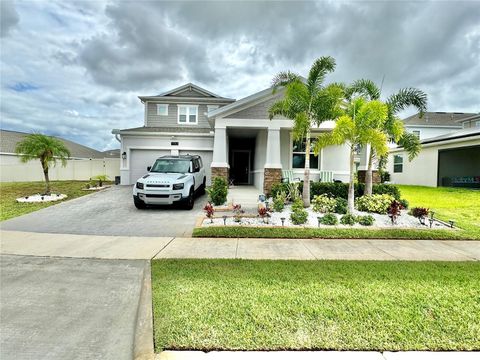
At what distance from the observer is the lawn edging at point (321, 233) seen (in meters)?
7.41

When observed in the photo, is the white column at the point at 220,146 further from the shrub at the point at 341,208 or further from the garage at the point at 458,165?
the garage at the point at 458,165

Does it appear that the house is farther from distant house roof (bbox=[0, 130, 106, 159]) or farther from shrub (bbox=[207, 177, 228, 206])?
distant house roof (bbox=[0, 130, 106, 159])

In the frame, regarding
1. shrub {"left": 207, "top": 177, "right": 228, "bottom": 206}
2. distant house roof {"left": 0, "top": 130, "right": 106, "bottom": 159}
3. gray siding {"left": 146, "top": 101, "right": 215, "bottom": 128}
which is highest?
gray siding {"left": 146, "top": 101, "right": 215, "bottom": 128}

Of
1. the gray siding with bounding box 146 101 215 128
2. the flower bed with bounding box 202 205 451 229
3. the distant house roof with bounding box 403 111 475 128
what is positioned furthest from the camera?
the distant house roof with bounding box 403 111 475 128

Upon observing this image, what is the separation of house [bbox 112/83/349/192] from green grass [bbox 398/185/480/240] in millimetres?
3785

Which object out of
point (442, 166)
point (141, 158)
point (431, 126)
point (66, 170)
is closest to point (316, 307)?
point (141, 158)

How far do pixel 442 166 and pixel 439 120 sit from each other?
1415 cm

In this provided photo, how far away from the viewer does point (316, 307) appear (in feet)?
11.0

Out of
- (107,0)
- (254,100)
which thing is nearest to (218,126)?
(254,100)

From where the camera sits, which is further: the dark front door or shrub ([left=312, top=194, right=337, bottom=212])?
the dark front door

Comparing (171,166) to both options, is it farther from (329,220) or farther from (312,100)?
(329,220)

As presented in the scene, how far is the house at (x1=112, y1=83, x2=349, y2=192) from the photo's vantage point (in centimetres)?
1260

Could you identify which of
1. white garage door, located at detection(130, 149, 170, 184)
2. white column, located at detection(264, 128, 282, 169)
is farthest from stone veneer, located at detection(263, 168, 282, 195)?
white garage door, located at detection(130, 149, 170, 184)

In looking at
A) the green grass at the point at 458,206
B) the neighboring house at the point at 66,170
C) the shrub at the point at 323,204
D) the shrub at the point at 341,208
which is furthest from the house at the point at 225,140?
the neighboring house at the point at 66,170
